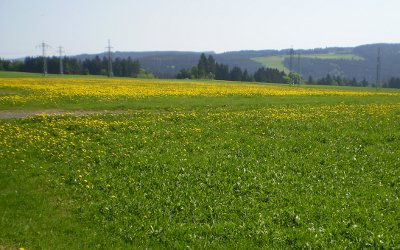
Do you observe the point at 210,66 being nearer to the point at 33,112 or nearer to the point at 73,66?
the point at 73,66

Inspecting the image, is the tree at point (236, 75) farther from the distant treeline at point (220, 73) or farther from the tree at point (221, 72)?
the tree at point (221, 72)

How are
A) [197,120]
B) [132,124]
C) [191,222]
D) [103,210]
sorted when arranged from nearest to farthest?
[191,222], [103,210], [132,124], [197,120]

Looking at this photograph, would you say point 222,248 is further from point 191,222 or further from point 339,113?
point 339,113

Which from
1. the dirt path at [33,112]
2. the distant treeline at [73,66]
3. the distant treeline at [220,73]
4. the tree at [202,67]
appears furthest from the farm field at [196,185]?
the distant treeline at [73,66]

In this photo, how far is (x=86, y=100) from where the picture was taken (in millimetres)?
37344

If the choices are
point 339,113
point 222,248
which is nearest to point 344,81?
point 339,113

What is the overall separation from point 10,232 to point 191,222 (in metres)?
4.65

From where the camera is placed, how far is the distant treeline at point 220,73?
16073 cm

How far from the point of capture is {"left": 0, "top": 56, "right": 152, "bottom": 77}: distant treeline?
6186 inches

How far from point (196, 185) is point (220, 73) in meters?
160

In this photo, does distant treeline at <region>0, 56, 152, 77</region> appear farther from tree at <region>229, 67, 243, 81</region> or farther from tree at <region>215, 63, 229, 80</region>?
tree at <region>229, 67, 243, 81</region>

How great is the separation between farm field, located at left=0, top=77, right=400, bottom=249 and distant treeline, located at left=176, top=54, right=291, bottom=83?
13830 centimetres

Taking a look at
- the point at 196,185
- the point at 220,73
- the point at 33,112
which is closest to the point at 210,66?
the point at 220,73

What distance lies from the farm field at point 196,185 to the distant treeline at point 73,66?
471 feet
